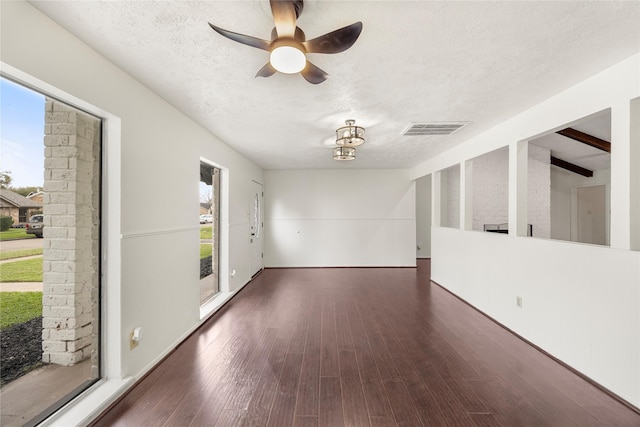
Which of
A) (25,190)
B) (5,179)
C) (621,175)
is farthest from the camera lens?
(621,175)

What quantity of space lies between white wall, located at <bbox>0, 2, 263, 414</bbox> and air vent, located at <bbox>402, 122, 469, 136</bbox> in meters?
2.73

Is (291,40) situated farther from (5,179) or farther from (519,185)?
(519,185)

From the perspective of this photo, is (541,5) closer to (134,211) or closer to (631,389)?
(631,389)

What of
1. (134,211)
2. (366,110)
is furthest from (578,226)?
(134,211)

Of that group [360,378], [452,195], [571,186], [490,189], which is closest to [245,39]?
[360,378]

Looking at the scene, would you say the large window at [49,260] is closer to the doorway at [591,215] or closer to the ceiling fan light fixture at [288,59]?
the ceiling fan light fixture at [288,59]

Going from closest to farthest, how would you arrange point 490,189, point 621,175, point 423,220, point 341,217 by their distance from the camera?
point 621,175
point 490,189
point 341,217
point 423,220

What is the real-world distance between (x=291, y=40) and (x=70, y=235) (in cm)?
203

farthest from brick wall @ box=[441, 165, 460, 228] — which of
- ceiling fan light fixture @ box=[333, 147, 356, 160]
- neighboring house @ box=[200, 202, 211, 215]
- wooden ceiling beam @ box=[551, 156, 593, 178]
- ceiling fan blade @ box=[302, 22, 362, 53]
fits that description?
ceiling fan blade @ box=[302, 22, 362, 53]

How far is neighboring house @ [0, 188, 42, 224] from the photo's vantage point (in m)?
1.52

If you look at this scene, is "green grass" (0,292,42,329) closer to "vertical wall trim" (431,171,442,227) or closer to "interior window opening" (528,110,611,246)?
"vertical wall trim" (431,171,442,227)

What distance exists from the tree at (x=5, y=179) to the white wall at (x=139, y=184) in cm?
54

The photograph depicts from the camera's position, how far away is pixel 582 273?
226 cm

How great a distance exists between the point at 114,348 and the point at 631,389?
3.80 meters
